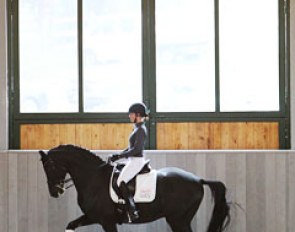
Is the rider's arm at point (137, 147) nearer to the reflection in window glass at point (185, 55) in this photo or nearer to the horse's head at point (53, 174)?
the horse's head at point (53, 174)

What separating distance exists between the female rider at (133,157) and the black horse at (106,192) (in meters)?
0.15

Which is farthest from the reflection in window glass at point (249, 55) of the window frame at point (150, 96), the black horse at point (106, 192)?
the black horse at point (106, 192)

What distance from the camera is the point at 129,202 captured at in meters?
4.24

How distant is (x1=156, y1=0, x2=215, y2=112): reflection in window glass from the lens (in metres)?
5.46

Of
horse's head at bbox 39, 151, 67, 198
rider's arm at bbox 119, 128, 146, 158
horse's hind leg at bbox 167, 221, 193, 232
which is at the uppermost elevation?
rider's arm at bbox 119, 128, 146, 158

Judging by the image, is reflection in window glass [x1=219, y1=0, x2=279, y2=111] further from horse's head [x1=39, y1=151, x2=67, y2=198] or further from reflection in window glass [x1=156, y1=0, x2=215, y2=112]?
horse's head [x1=39, y1=151, x2=67, y2=198]

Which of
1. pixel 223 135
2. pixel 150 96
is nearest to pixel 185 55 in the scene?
pixel 150 96

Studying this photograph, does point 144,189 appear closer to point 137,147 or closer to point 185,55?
point 137,147

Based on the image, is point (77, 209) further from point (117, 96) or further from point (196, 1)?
point (196, 1)

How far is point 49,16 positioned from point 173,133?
1904 millimetres

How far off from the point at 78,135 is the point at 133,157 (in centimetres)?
134

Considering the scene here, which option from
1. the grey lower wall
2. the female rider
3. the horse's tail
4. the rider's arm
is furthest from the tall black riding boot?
the grey lower wall

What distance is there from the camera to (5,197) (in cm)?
532

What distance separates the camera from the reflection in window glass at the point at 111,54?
18.0 ft
